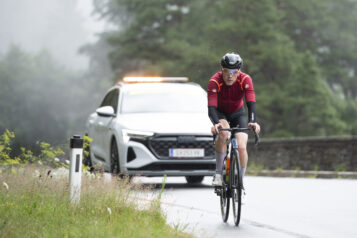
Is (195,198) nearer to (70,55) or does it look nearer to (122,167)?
(122,167)

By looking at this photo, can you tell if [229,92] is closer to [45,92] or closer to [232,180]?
[232,180]

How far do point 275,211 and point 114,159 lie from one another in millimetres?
4071

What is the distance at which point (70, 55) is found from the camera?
461ft

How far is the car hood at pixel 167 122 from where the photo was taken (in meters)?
12.4

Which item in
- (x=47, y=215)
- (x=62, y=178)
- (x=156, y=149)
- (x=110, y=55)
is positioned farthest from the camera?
(x=110, y=55)

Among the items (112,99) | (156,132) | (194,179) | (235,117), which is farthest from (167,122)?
(235,117)

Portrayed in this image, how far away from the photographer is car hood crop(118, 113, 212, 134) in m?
12.4

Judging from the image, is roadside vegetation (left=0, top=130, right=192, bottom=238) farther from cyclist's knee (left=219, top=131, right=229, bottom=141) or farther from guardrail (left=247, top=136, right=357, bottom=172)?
guardrail (left=247, top=136, right=357, bottom=172)

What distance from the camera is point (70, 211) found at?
25.0ft

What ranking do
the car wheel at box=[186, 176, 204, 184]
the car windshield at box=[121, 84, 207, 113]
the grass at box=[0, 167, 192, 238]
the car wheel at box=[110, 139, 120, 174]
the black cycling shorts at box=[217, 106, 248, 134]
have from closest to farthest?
the grass at box=[0, 167, 192, 238] < the black cycling shorts at box=[217, 106, 248, 134] < the car wheel at box=[110, 139, 120, 174] < the car windshield at box=[121, 84, 207, 113] < the car wheel at box=[186, 176, 204, 184]

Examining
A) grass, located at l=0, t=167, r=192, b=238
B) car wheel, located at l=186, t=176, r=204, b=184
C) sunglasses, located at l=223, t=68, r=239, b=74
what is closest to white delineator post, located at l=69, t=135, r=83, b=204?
grass, located at l=0, t=167, r=192, b=238

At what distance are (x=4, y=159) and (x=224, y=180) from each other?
334 cm

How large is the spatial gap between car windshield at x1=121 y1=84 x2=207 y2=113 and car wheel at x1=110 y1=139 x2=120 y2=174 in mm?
724

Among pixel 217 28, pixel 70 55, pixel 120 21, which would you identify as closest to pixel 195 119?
pixel 217 28
